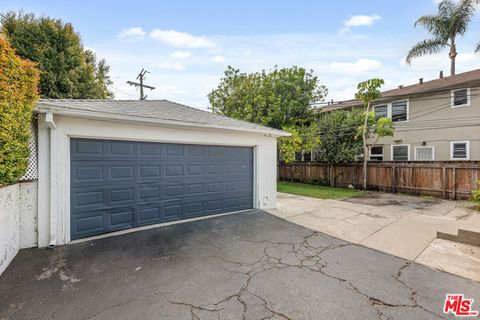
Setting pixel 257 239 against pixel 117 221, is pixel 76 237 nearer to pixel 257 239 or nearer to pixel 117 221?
pixel 117 221

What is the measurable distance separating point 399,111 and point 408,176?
514 centimetres

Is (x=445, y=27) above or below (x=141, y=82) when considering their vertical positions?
above

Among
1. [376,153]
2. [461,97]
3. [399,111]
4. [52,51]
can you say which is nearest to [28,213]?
[52,51]

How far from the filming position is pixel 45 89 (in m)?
12.3

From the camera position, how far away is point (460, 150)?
36.5ft

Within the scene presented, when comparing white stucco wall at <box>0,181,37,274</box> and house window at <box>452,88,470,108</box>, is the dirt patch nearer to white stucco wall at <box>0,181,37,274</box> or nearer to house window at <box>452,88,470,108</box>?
house window at <box>452,88,470,108</box>

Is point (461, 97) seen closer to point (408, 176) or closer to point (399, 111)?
point (399, 111)

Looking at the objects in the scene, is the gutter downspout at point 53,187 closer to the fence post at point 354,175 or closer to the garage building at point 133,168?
the garage building at point 133,168

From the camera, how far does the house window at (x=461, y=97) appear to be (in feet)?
35.5

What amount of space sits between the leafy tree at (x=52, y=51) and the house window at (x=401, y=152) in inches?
784

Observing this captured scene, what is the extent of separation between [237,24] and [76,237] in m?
9.06

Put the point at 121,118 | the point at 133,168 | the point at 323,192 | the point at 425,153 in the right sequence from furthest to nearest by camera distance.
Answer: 1. the point at 425,153
2. the point at 323,192
3. the point at 133,168
4. the point at 121,118

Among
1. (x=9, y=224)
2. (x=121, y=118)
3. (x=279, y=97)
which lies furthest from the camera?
(x=279, y=97)

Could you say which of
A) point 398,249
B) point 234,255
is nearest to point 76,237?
point 234,255
